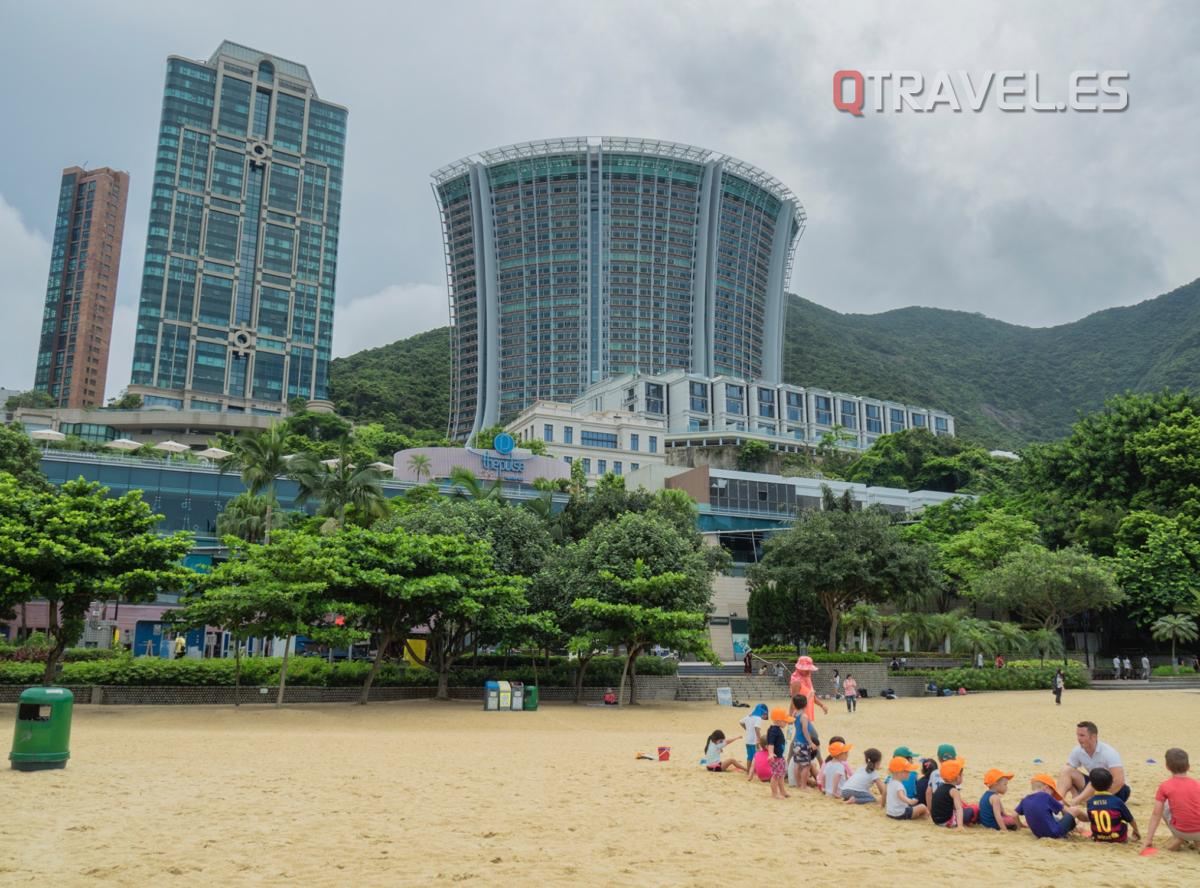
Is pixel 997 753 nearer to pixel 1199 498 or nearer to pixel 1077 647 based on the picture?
pixel 1199 498

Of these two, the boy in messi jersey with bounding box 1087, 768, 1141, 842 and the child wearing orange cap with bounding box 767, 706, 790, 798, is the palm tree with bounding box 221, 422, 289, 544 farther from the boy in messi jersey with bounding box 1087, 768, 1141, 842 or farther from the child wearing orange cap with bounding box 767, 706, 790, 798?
the boy in messi jersey with bounding box 1087, 768, 1141, 842

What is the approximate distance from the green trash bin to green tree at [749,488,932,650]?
32.2m

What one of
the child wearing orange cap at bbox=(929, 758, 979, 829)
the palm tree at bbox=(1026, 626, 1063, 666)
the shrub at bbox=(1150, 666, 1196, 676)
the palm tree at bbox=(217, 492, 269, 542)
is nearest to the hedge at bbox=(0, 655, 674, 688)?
the palm tree at bbox=(217, 492, 269, 542)

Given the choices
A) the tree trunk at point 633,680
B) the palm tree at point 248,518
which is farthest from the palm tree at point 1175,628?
the palm tree at point 248,518

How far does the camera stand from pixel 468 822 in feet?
32.1

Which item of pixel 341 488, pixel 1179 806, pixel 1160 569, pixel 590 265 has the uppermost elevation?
pixel 590 265

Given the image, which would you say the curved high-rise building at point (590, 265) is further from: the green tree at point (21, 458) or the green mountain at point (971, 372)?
the green tree at point (21, 458)

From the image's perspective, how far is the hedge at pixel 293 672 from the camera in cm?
2473

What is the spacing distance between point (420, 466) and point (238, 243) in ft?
291

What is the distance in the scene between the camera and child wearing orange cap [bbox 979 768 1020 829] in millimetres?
10008

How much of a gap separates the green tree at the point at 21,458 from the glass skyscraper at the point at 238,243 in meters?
84.8

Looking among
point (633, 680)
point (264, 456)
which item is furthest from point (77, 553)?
point (633, 680)

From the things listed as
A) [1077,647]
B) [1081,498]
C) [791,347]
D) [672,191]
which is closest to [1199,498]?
[1081,498]

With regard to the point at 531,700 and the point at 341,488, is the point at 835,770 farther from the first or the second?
the point at 341,488
